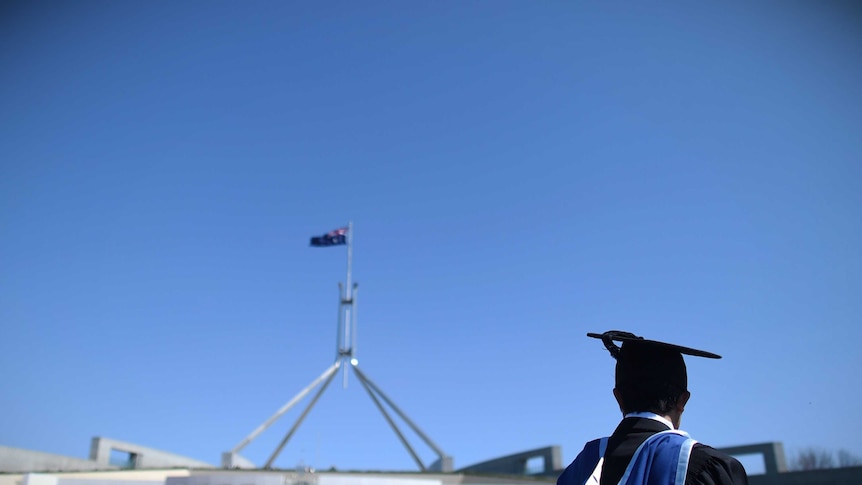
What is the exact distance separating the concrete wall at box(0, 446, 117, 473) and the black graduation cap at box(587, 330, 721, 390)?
22786mm

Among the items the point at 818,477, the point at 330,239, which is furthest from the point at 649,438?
the point at 330,239

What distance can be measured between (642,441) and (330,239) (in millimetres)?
34632

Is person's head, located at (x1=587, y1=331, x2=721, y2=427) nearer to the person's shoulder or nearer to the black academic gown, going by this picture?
the black academic gown

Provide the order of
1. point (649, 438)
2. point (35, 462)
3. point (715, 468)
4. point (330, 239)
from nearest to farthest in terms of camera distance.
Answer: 1. point (715, 468)
2. point (649, 438)
3. point (35, 462)
4. point (330, 239)

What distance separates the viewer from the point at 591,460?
2197 mm

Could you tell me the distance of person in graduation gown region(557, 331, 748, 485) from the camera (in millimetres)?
1877

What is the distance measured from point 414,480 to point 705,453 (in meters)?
19.3

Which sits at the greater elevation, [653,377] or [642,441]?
[653,377]

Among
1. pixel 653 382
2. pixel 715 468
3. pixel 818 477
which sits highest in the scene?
pixel 653 382

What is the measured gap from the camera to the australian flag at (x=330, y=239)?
119ft

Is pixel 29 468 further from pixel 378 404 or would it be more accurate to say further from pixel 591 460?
pixel 591 460

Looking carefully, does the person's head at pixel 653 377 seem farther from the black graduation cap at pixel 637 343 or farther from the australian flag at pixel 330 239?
the australian flag at pixel 330 239

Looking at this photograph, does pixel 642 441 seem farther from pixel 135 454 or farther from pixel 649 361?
pixel 135 454

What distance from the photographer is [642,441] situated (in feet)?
6.77
